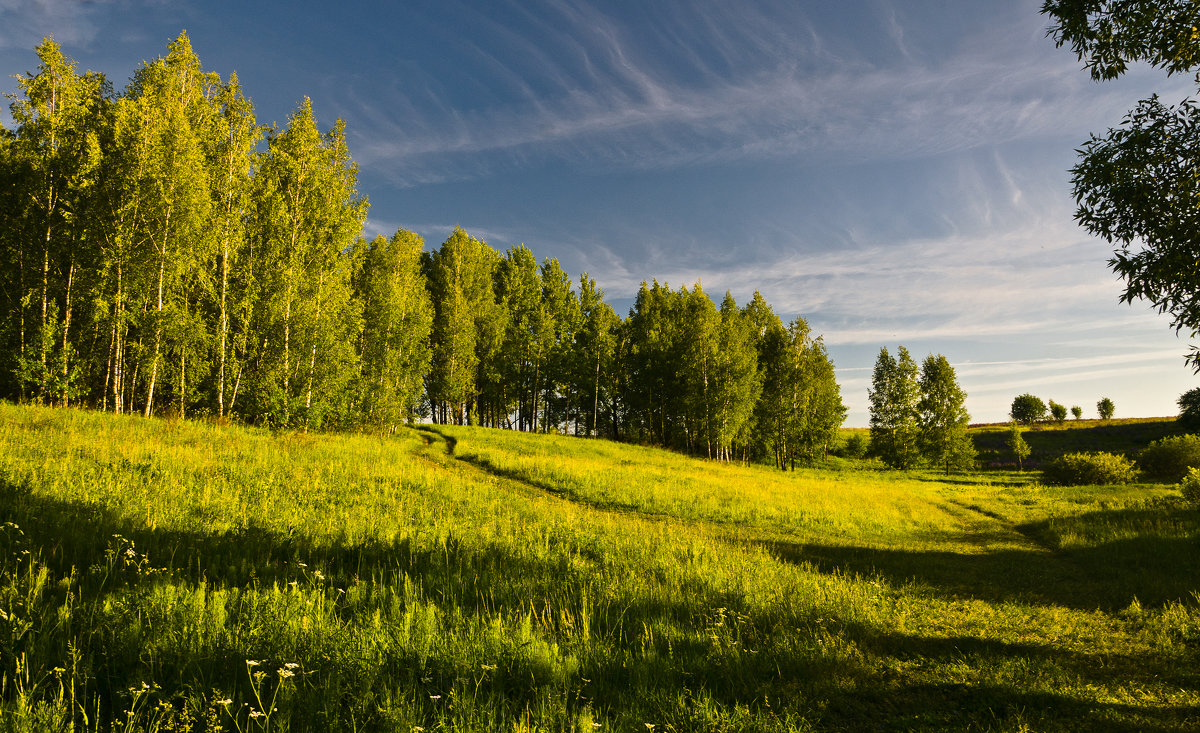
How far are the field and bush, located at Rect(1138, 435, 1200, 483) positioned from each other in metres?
31.6

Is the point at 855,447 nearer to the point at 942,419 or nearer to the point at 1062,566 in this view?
the point at 942,419

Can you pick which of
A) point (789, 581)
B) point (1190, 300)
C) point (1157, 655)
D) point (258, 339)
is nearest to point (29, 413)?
point (258, 339)

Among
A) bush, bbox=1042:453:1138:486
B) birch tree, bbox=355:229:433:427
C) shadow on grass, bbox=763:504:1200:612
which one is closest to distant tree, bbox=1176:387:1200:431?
bush, bbox=1042:453:1138:486

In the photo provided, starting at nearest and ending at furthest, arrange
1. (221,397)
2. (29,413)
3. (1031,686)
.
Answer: (1031,686) → (29,413) → (221,397)

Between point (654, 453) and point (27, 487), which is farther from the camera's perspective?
point (654, 453)

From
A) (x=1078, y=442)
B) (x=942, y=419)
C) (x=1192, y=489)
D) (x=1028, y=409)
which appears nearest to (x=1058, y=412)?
(x=1028, y=409)

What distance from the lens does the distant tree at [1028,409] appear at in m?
107

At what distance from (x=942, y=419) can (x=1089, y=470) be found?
19.4 m

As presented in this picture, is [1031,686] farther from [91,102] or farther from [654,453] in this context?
[91,102]

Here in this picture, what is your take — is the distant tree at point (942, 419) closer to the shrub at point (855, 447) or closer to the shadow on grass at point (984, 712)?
the shrub at point (855, 447)

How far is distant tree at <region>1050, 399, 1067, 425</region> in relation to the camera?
105738 millimetres

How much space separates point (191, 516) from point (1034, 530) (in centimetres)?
2486

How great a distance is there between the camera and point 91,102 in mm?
25203

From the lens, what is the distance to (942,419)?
5591cm
